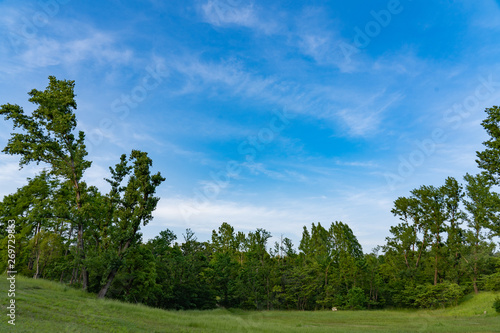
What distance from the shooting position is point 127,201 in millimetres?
33219

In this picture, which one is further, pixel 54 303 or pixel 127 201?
pixel 127 201

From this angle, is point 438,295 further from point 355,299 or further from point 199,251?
point 199,251

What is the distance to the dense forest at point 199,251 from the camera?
1185 inches

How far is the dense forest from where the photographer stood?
3009cm

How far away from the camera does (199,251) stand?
215ft

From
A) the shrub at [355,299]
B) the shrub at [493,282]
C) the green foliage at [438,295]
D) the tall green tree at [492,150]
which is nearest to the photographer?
the tall green tree at [492,150]

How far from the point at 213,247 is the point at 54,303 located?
276ft

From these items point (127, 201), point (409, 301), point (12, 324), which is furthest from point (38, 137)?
point (409, 301)

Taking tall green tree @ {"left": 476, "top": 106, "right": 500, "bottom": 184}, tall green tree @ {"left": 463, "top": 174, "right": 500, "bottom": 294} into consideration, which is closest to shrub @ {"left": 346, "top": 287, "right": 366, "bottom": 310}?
tall green tree @ {"left": 463, "top": 174, "right": 500, "bottom": 294}

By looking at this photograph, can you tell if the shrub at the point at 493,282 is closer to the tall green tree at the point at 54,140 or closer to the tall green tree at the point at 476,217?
the tall green tree at the point at 476,217

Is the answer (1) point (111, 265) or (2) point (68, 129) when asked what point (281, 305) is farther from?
(2) point (68, 129)

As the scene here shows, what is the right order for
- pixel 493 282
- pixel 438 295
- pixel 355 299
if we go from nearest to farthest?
pixel 493 282
pixel 438 295
pixel 355 299

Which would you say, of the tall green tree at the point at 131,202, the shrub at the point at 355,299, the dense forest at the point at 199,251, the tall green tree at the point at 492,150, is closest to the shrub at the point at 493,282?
the dense forest at the point at 199,251

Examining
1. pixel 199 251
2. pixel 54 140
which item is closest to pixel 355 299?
pixel 199 251
